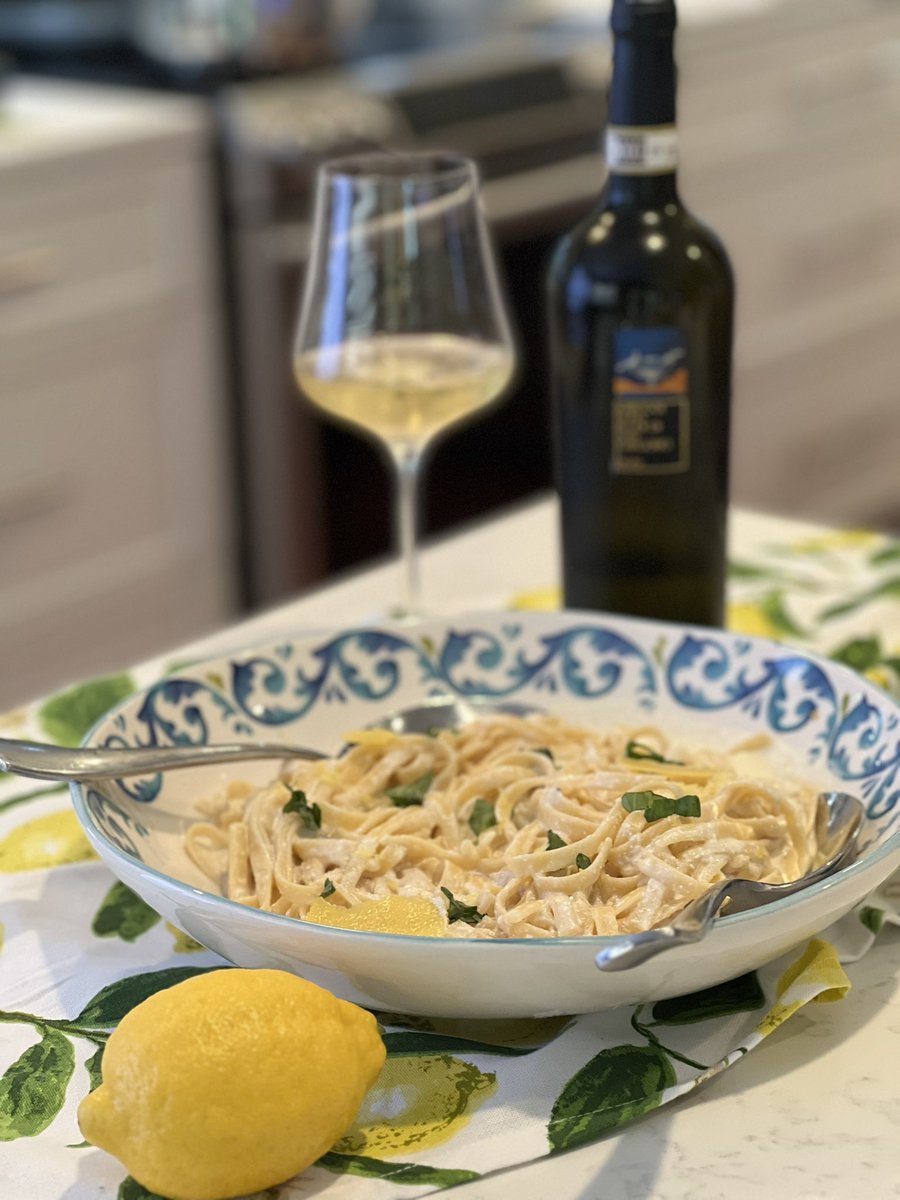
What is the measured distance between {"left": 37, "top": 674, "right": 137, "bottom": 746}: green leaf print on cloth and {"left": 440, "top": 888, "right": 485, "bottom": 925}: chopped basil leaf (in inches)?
15.9

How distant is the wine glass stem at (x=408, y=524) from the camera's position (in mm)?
1195

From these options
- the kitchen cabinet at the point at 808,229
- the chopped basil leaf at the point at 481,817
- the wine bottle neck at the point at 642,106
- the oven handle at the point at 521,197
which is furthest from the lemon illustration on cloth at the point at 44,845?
the kitchen cabinet at the point at 808,229

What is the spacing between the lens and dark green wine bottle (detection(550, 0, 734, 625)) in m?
1.02

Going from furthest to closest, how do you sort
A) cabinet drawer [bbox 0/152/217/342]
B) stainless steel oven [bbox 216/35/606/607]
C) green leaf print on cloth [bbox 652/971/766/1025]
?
1. stainless steel oven [bbox 216/35/606/607]
2. cabinet drawer [bbox 0/152/217/342]
3. green leaf print on cloth [bbox 652/971/766/1025]

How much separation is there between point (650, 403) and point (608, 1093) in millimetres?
494

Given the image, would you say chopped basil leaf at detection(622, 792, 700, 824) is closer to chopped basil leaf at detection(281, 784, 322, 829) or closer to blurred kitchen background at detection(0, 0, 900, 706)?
chopped basil leaf at detection(281, 784, 322, 829)

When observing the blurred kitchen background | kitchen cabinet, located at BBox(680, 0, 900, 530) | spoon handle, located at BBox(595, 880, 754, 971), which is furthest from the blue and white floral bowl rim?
kitchen cabinet, located at BBox(680, 0, 900, 530)

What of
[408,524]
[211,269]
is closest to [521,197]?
[211,269]

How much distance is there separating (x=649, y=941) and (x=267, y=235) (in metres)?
2.01

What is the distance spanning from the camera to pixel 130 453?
8.40 feet

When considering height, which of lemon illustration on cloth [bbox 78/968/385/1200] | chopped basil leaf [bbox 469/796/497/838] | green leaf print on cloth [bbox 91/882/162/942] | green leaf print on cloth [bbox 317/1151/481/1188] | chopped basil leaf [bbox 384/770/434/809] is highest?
lemon illustration on cloth [bbox 78/968/385/1200]

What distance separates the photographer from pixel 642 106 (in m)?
0.99

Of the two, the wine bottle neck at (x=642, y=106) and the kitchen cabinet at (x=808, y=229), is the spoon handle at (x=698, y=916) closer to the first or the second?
the wine bottle neck at (x=642, y=106)

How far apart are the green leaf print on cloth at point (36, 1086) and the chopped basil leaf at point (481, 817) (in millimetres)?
233
